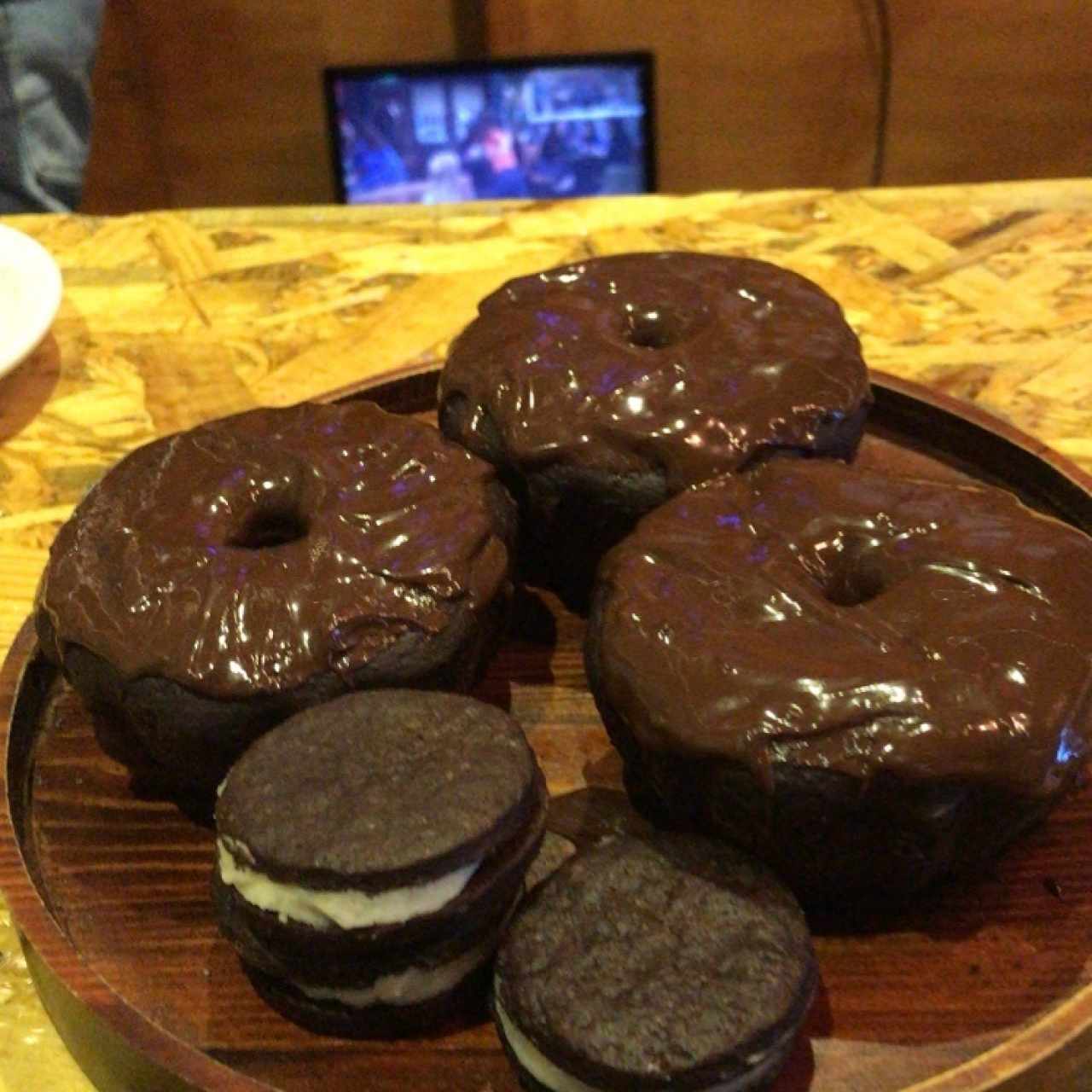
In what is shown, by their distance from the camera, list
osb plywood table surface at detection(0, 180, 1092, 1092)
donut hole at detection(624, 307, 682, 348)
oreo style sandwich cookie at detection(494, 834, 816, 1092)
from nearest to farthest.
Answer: oreo style sandwich cookie at detection(494, 834, 816, 1092), donut hole at detection(624, 307, 682, 348), osb plywood table surface at detection(0, 180, 1092, 1092)

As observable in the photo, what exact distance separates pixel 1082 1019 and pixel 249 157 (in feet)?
12.1

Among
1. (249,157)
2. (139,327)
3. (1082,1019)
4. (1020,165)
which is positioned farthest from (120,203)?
(1082,1019)

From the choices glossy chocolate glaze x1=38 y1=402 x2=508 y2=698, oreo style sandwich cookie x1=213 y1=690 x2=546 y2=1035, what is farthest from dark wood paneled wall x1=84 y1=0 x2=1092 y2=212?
oreo style sandwich cookie x1=213 y1=690 x2=546 y2=1035

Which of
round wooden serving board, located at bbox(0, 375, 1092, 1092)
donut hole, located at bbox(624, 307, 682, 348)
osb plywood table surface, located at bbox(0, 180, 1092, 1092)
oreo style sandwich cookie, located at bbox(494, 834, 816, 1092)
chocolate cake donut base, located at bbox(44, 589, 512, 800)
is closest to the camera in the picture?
oreo style sandwich cookie, located at bbox(494, 834, 816, 1092)

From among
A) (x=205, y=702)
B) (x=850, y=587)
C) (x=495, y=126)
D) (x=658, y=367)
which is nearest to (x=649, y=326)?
(x=658, y=367)

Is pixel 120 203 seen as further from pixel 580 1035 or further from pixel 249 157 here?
pixel 580 1035

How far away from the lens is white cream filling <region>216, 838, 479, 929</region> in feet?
3.93

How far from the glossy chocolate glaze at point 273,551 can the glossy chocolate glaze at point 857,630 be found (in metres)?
0.22

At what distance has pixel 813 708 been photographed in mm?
1315

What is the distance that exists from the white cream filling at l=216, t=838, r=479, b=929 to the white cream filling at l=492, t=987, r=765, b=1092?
122mm

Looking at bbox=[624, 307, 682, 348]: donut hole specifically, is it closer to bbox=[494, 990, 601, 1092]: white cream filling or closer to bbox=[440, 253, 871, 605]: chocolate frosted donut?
bbox=[440, 253, 871, 605]: chocolate frosted donut

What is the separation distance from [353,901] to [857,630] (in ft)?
1.91

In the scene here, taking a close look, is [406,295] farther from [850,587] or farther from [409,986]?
[409,986]

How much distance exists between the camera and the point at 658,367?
1764 millimetres
